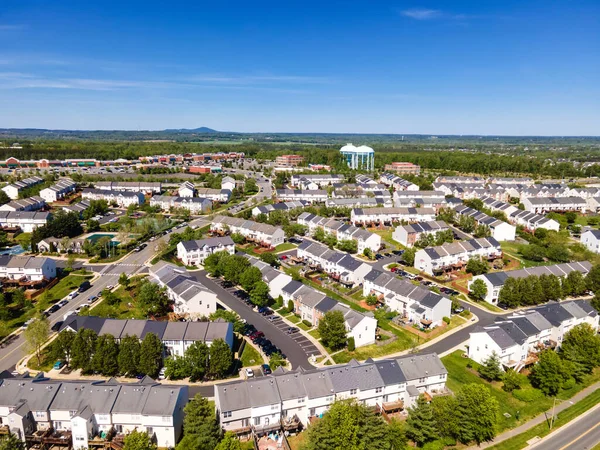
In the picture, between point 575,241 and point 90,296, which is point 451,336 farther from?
point 575,241

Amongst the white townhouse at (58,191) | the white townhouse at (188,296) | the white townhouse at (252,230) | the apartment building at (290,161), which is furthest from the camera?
the apartment building at (290,161)

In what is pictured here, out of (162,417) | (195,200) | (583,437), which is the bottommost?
(583,437)

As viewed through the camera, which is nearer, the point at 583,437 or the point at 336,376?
the point at 583,437

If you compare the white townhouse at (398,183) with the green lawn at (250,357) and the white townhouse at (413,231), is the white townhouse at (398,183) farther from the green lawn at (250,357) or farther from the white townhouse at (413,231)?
the green lawn at (250,357)

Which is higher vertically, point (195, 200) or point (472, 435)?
point (195, 200)

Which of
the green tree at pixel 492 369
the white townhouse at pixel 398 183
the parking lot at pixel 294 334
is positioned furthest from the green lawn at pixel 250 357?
the white townhouse at pixel 398 183

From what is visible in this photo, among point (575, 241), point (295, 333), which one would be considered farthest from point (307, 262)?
point (575, 241)
